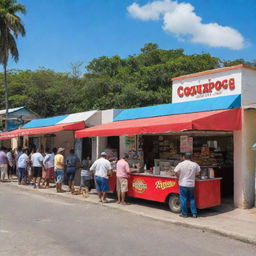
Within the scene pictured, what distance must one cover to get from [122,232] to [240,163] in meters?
4.25

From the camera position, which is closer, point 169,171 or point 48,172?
point 169,171

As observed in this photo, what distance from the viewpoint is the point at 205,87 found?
1086 cm

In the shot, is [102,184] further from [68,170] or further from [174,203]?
[68,170]

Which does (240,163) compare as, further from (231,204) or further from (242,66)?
(242,66)

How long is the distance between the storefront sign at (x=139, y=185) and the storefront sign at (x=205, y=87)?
3.38 meters

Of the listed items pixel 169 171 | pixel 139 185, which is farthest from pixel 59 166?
pixel 169 171

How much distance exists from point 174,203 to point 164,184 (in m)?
0.59

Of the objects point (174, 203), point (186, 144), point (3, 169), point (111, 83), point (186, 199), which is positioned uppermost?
point (111, 83)

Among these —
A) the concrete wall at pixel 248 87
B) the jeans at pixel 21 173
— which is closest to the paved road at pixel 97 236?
the concrete wall at pixel 248 87

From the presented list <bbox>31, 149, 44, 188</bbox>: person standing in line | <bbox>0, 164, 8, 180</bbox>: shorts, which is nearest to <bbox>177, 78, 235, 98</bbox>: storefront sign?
<bbox>31, 149, 44, 188</bbox>: person standing in line

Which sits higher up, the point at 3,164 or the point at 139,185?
the point at 3,164

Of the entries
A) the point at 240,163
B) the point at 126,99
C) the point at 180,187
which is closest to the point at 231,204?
the point at 240,163

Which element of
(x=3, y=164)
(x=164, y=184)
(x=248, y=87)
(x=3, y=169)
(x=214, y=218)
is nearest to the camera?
(x=214, y=218)

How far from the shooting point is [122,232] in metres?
6.88
